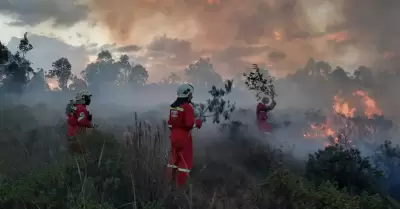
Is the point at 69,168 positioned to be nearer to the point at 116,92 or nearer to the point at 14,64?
the point at 14,64

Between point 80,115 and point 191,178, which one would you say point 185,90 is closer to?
point 191,178

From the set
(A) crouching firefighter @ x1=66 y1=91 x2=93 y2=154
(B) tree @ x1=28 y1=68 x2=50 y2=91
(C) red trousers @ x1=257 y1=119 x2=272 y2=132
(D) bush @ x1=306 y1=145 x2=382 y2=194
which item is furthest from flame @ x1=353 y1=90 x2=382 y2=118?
(B) tree @ x1=28 y1=68 x2=50 y2=91

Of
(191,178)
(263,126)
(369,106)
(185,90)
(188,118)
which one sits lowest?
(191,178)

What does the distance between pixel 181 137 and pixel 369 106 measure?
16.2 metres

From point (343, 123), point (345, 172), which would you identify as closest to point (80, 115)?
point (345, 172)

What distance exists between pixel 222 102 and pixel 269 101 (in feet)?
5.02

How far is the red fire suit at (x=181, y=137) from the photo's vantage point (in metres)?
6.65

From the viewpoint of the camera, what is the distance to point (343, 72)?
2816cm

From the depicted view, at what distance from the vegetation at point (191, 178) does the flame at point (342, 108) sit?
8.86m

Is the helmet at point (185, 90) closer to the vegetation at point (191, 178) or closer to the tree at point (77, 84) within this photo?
the vegetation at point (191, 178)

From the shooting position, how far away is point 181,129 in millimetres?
6766

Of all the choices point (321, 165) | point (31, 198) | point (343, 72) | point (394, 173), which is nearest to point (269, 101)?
point (394, 173)

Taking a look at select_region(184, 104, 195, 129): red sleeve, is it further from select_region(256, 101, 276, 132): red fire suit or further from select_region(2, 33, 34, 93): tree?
select_region(2, 33, 34, 93): tree

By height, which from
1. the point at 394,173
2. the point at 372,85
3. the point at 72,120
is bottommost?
the point at 394,173
